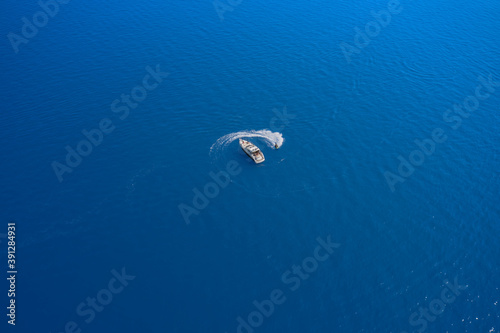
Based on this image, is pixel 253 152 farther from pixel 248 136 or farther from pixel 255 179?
pixel 248 136

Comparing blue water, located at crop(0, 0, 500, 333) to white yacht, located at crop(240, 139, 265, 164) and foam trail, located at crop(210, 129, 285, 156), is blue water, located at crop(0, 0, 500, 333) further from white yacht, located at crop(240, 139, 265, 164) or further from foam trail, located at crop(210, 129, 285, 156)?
white yacht, located at crop(240, 139, 265, 164)

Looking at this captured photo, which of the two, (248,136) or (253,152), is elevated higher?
(253,152)

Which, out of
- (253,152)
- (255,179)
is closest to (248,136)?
(253,152)

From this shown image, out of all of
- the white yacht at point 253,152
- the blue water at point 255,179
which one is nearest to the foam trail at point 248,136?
the blue water at point 255,179

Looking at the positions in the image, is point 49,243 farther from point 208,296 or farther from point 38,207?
point 208,296

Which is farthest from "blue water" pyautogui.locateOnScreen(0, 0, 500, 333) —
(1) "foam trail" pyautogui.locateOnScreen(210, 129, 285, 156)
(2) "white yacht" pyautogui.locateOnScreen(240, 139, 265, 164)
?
(2) "white yacht" pyautogui.locateOnScreen(240, 139, 265, 164)
